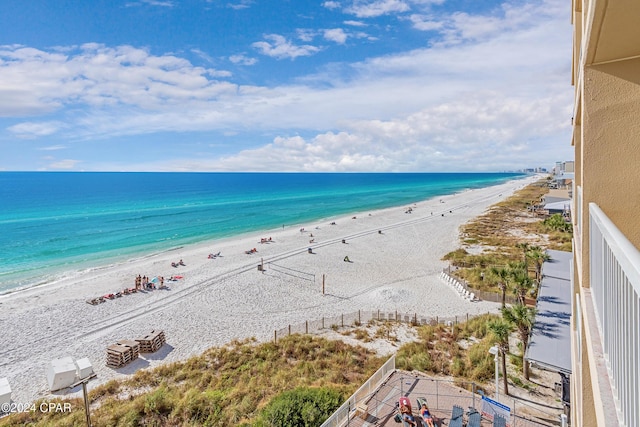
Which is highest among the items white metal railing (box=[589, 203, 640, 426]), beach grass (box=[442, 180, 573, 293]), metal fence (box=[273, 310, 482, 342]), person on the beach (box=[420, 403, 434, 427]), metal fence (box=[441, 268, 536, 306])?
white metal railing (box=[589, 203, 640, 426])

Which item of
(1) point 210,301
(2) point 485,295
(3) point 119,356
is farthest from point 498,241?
(3) point 119,356

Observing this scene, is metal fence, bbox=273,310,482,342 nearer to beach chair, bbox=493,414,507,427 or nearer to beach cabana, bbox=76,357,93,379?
beach chair, bbox=493,414,507,427

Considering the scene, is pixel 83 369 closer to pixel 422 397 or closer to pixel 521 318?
pixel 422 397

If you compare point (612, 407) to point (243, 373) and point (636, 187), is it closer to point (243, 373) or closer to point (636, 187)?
point (636, 187)

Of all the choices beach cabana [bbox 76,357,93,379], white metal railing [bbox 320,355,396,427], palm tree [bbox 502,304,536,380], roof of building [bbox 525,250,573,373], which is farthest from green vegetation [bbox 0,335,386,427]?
roof of building [bbox 525,250,573,373]

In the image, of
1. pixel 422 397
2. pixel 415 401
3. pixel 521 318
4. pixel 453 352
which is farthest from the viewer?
pixel 453 352

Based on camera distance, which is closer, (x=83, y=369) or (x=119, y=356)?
(x=83, y=369)

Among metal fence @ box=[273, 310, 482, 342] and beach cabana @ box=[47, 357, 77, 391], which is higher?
beach cabana @ box=[47, 357, 77, 391]
